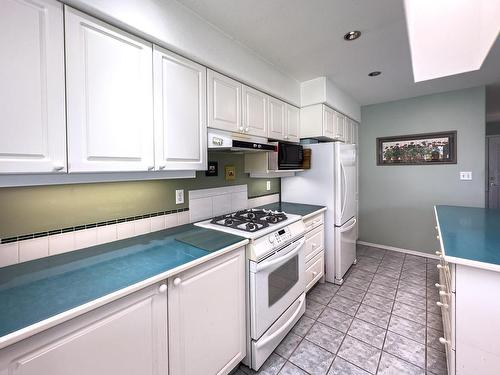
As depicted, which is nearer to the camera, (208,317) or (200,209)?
(208,317)

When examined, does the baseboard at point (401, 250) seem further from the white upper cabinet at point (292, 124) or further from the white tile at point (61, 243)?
the white tile at point (61, 243)

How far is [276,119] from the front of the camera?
246cm

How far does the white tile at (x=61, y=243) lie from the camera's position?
4.19 feet

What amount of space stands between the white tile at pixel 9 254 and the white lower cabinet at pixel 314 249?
2080 mm

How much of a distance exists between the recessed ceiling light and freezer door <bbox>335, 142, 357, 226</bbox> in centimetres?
104

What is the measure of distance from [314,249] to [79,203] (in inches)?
84.0

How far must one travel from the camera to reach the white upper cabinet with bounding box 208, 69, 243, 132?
1.75 meters

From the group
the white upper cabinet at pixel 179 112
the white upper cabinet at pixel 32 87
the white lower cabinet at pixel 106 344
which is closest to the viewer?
the white lower cabinet at pixel 106 344

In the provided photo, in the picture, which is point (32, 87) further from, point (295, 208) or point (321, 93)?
point (321, 93)

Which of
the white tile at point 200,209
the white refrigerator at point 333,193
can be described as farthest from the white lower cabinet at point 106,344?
the white refrigerator at point 333,193

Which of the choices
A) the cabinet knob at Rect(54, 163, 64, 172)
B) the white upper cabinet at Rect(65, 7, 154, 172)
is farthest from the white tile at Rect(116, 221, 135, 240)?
the cabinet knob at Rect(54, 163, 64, 172)

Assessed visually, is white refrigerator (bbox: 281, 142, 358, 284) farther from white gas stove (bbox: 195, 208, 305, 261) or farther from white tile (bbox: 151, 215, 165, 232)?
white tile (bbox: 151, 215, 165, 232)

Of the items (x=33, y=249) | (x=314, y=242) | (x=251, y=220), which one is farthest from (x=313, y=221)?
(x=33, y=249)

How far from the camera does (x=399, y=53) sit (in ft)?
7.09
